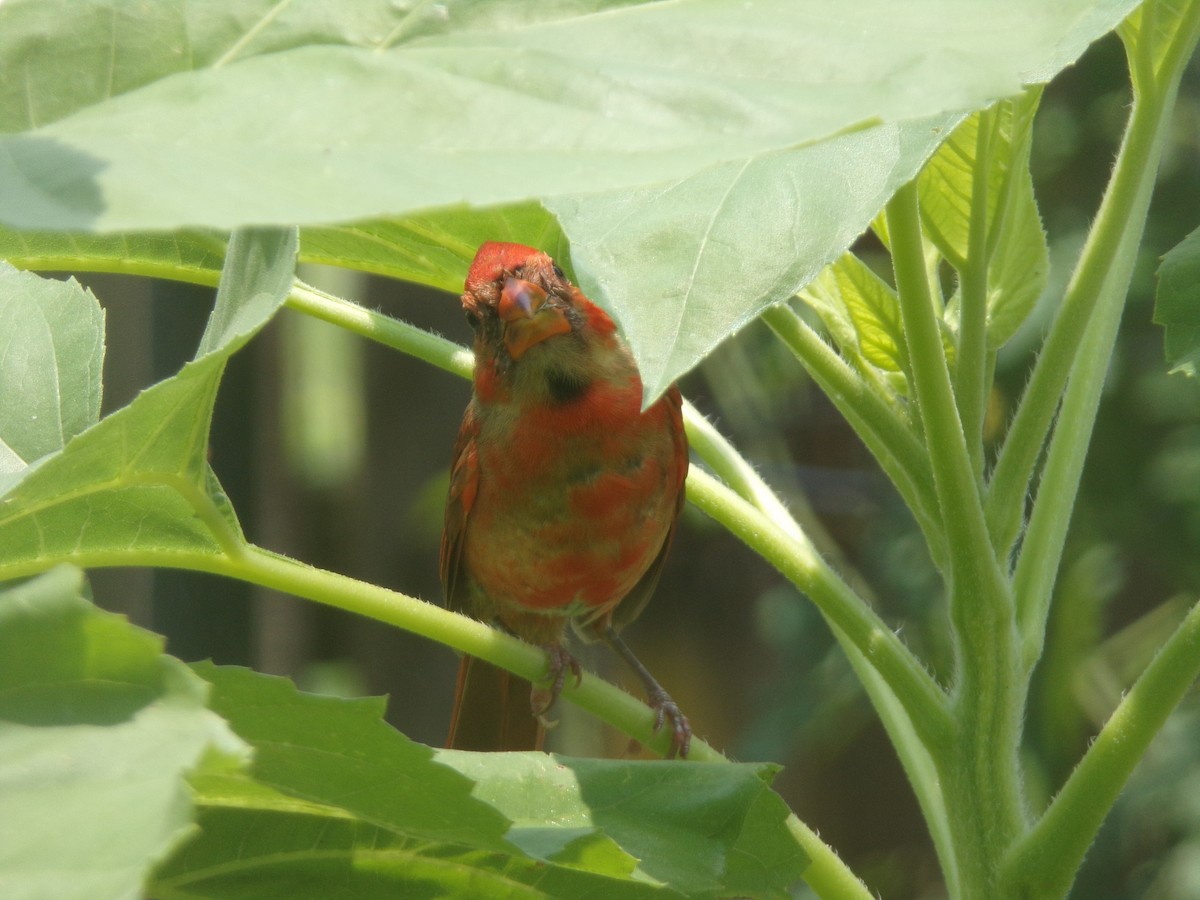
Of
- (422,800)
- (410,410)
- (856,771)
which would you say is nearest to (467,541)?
(422,800)

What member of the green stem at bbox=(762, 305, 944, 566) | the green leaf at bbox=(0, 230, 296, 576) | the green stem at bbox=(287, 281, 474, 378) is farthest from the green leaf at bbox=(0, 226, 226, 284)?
the green stem at bbox=(762, 305, 944, 566)

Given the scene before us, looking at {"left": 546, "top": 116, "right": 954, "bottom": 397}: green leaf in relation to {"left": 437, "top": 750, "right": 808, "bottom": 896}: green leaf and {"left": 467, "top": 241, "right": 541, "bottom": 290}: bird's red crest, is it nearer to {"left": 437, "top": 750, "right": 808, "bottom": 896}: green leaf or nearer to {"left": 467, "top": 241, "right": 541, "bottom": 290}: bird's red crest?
{"left": 437, "top": 750, "right": 808, "bottom": 896}: green leaf

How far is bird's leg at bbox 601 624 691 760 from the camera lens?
199cm

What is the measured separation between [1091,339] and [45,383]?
2.98ft

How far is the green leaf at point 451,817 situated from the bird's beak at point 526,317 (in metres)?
1.15

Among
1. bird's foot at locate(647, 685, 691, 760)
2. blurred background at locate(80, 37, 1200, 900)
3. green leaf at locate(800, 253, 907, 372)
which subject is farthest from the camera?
blurred background at locate(80, 37, 1200, 900)

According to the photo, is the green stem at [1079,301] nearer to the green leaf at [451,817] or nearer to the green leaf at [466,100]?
the green leaf at [451,817]

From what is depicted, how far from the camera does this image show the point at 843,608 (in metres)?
1.22

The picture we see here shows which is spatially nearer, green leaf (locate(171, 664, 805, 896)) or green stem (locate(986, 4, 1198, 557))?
green leaf (locate(171, 664, 805, 896))

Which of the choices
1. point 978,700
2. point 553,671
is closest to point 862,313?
point 978,700

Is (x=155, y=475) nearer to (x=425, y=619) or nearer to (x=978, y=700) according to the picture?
(x=425, y=619)

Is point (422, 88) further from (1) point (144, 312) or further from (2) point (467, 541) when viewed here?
(1) point (144, 312)

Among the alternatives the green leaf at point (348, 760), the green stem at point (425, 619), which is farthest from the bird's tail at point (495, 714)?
the green leaf at point (348, 760)

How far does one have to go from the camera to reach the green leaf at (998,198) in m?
1.23
